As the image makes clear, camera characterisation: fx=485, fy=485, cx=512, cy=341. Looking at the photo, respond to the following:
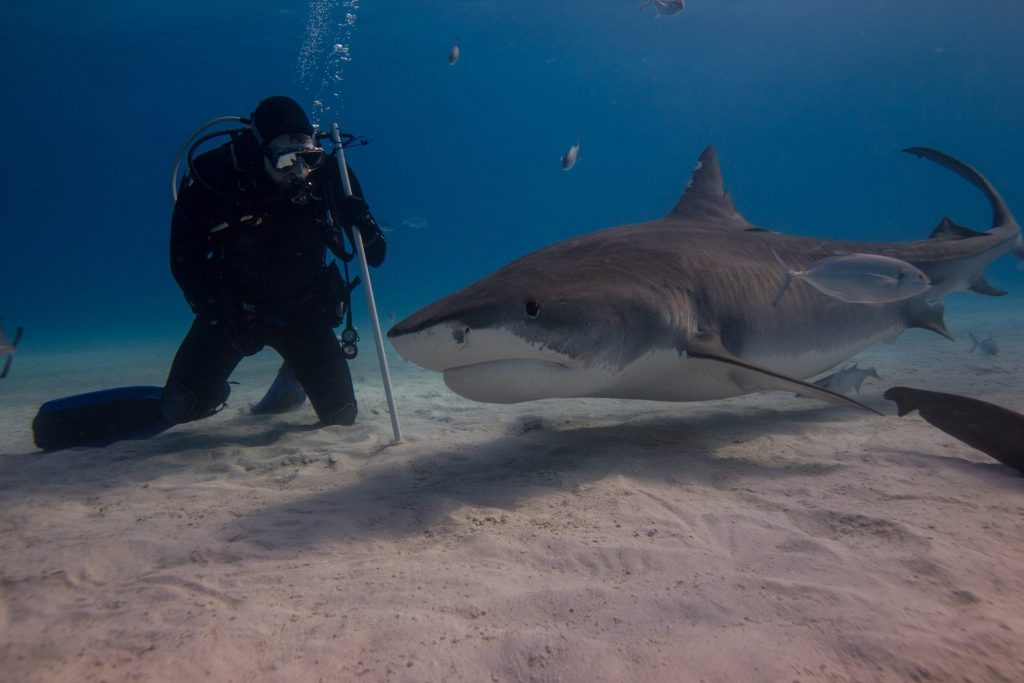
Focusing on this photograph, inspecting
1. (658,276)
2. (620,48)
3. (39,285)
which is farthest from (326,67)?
(39,285)

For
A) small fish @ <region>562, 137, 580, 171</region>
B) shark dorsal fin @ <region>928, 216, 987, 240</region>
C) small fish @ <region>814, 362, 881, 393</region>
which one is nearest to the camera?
small fish @ <region>814, 362, 881, 393</region>

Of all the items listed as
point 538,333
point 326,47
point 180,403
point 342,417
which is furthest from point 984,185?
point 326,47

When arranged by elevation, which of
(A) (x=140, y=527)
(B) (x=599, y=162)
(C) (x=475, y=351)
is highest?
(B) (x=599, y=162)

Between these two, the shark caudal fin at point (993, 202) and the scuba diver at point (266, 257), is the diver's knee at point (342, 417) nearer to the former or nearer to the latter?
the scuba diver at point (266, 257)

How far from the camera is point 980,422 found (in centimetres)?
267

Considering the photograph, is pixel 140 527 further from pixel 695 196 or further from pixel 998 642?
pixel 695 196

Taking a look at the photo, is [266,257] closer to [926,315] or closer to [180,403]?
[180,403]

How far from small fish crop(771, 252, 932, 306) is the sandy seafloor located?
40.2 inches

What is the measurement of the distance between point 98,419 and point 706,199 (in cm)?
632

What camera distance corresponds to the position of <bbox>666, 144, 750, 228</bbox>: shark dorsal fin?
5020 millimetres

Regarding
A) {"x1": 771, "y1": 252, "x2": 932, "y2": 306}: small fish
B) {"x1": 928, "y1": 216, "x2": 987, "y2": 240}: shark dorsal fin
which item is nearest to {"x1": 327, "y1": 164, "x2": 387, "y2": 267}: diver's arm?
{"x1": 771, "y1": 252, "x2": 932, "y2": 306}: small fish

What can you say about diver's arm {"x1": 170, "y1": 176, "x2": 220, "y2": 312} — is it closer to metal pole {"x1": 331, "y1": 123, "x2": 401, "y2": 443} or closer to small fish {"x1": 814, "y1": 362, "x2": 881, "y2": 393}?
metal pole {"x1": 331, "y1": 123, "x2": 401, "y2": 443}

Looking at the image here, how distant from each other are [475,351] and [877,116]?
157200 mm

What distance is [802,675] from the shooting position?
1.23m
